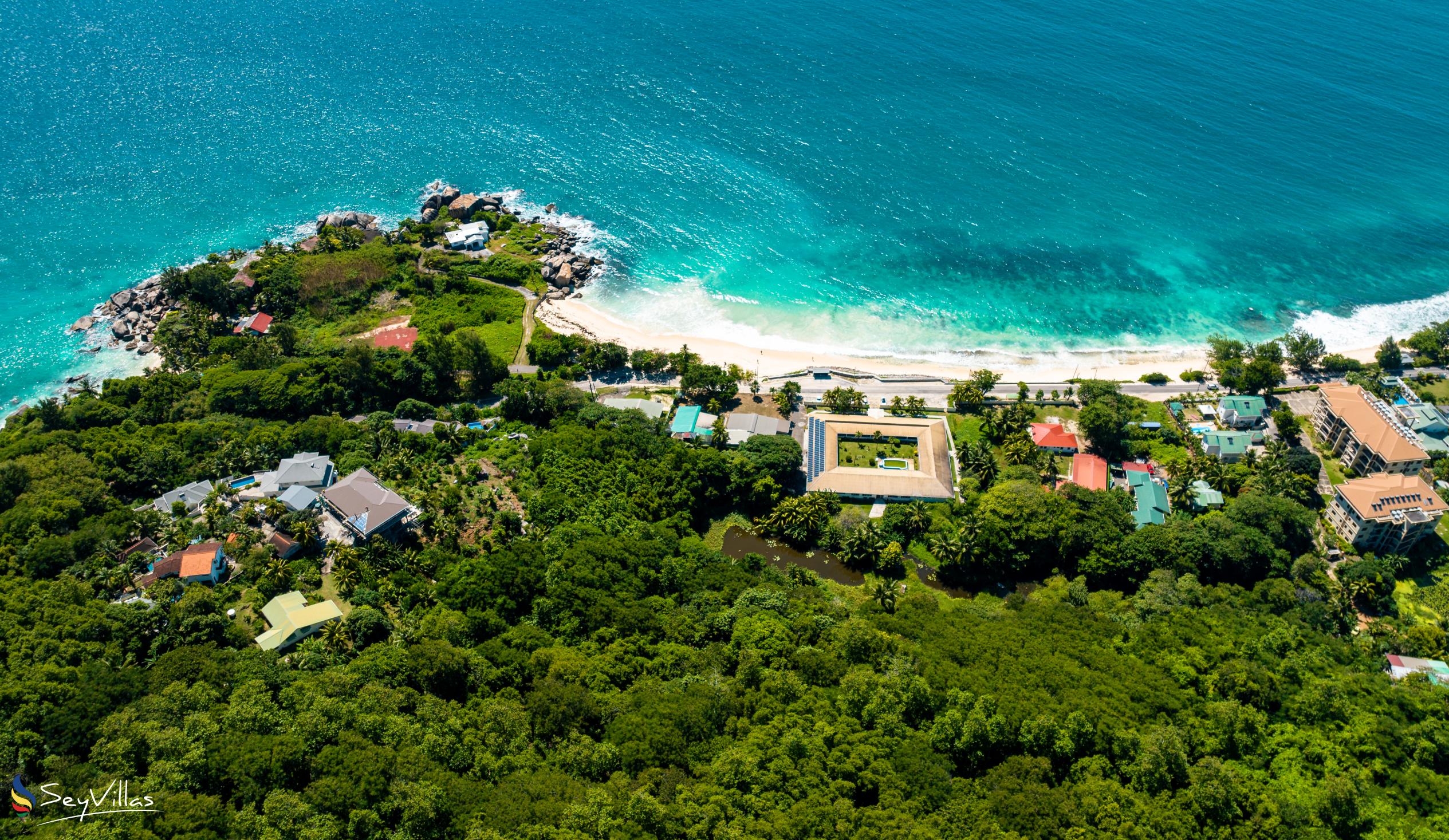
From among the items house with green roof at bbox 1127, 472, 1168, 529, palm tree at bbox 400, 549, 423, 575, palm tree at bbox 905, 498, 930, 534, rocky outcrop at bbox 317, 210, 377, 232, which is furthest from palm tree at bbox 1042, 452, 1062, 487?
rocky outcrop at bbox 317, 210, 377, 232

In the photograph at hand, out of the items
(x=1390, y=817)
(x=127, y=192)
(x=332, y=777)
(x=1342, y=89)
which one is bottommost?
(x=1390, y=817)

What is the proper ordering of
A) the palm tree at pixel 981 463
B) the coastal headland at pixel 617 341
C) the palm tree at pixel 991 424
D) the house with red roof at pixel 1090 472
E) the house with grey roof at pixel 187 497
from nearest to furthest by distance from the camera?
the house with grey roof at pixel 187 497, the house with red roof at pixel 1090 472, the palm tree at pixel 981 463, the palm tree at pixel 991 424, the coastal headland at pixel 617 341

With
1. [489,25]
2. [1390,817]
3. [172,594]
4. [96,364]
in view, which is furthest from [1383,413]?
[489,25]

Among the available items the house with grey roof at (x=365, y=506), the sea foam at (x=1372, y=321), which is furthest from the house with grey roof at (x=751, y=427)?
the sea foam at (x=1372, y=321)

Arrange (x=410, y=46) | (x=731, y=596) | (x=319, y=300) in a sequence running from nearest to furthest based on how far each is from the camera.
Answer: (x=731, y=596) < (x=319, y=300) < (x=410, y=46)

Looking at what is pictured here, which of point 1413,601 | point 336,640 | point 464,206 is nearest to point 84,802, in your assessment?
point 336,640

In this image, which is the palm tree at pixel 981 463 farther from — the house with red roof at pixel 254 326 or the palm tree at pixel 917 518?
the house with red roof at pixel 254 326

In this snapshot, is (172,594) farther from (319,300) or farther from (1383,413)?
(1383,413)
